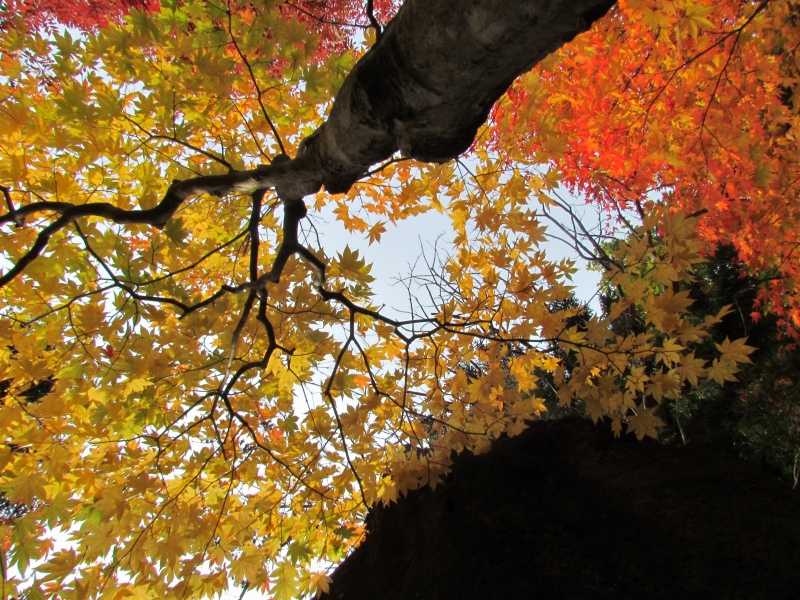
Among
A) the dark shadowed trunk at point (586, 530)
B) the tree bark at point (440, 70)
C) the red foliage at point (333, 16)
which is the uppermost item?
the red foliage at point (333, 16)

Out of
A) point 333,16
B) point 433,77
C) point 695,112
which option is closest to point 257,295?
point 433,77

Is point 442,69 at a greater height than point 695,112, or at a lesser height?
lesser

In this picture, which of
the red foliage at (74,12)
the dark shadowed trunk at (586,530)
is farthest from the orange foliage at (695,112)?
the red foliage at (74,12)

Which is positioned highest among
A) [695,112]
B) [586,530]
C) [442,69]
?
[695,112]

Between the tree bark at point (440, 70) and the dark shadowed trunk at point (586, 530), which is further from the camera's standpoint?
the dark shadowed trunk at point (586, 530)

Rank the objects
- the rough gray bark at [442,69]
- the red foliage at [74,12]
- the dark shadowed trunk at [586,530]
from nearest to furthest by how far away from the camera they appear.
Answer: the rough gray bark at [442,69] → the dark shadowed trunk at [586,530] → the red foliage at [74,12]

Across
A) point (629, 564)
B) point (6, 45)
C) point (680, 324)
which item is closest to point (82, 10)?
point (6, 45)

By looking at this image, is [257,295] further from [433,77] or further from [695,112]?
[695,112]

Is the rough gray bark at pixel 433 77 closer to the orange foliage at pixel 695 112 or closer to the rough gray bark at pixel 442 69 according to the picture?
the rough gray bark at pixel 442 69

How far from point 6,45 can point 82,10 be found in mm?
4466

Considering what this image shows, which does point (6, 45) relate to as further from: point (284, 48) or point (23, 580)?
point (23, 580)

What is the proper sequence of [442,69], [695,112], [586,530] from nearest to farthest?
1. [442,69]
2. [586,530]
3. [695,112]

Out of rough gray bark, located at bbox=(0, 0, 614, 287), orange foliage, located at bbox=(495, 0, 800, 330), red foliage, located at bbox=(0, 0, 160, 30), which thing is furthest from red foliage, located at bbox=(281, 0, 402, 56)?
rough gray bark, located at bbox=(0, 0, 614, 287)

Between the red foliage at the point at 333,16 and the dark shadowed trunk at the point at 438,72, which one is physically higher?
the red foliage at the point at 333,16
